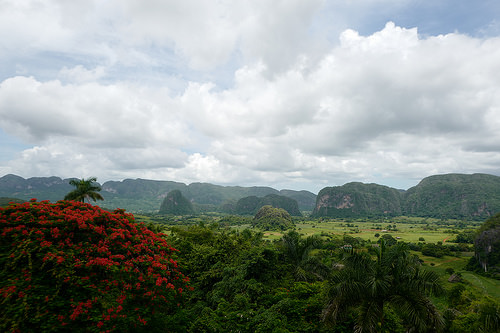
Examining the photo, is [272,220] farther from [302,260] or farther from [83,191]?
[302,260]

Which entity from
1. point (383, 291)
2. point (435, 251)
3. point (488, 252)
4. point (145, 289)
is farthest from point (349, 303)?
point (435, 251)

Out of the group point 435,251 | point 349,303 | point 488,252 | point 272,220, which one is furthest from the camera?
point 272,220

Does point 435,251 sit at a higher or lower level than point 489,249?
lower

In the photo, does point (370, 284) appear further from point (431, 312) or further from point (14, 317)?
point (14, 317)

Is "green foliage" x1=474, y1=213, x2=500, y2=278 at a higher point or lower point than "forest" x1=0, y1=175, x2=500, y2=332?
lower

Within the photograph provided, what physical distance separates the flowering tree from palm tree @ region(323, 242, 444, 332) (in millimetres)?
7204

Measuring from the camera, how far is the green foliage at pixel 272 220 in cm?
13100

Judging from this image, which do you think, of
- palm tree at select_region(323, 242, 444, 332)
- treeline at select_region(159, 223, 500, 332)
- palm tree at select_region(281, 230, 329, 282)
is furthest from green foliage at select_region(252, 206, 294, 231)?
palm tree at select_region(323, 242, 444, 332)

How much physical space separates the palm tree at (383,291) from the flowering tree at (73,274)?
23.6 feet

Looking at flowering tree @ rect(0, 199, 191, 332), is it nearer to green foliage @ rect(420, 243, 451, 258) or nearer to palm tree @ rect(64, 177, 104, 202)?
palm tree @ rect(64, 177, 104, 202)

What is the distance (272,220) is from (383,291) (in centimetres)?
13409

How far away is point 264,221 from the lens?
142625 mm

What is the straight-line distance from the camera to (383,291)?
30.3 ft

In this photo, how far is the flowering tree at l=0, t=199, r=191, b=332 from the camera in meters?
6.84
